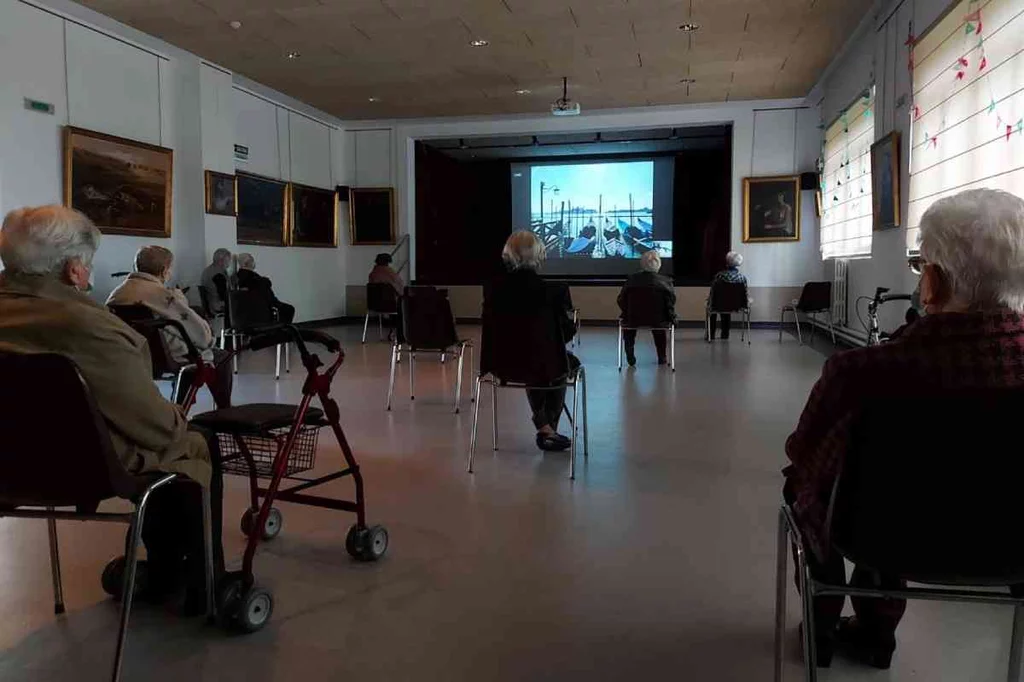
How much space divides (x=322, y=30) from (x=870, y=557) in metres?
8.08

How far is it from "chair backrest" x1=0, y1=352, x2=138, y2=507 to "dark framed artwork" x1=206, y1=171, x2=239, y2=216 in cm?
828

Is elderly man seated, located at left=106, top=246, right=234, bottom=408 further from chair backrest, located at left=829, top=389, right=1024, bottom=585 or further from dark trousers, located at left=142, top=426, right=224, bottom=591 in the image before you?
chair backrest, located at left=829, top=389, right=1024, bottom=585

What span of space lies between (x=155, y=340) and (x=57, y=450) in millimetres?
2297

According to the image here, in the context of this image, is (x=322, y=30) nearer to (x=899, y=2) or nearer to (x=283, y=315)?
(x=283, y=315)

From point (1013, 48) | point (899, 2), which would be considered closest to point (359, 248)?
point (899, 2)

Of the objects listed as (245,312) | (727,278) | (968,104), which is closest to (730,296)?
(727,278)

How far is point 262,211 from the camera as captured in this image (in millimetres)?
11016

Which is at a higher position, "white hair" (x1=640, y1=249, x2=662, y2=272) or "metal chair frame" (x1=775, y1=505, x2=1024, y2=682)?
Result: "white hair" (x1=640, y1=249, x2=662, y2=272)

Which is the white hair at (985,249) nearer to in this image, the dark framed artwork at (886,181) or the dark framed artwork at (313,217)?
the dark framed artwork at (886,181)

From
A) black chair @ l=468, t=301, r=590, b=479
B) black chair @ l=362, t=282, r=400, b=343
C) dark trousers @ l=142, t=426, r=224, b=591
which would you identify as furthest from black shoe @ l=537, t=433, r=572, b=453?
black chair @ l=362, t=282, r=400, b=343

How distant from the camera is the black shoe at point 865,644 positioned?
6.14 ft

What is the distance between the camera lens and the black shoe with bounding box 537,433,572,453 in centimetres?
410

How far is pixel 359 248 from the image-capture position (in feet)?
44.1

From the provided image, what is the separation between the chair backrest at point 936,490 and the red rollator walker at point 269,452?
146cm
